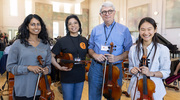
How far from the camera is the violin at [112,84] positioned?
5.42ft

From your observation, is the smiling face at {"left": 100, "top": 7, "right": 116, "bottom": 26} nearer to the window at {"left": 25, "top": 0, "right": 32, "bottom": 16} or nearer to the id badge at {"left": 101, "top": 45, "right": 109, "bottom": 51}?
the id badge at {"left": 101, "top": 45, "right": 109, "bottom": 51}

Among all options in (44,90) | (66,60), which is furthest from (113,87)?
(44,90)

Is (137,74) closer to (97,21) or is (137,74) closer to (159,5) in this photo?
(159,5)

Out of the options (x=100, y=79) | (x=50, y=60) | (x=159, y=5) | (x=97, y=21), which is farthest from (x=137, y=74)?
(x=97, y=21)

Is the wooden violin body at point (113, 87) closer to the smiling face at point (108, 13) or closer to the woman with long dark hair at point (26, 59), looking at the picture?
the smiling face at point (108, 13)

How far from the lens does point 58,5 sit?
15.3 meters

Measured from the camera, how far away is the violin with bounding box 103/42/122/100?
65.1 inches

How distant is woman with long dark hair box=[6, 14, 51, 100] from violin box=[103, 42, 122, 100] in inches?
28.1

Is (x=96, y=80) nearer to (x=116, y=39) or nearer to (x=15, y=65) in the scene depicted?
(x=116, y=39)

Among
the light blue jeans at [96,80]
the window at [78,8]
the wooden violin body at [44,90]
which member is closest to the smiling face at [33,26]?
the wooden violin body at [44,90]

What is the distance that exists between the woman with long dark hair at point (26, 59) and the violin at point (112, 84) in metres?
0.71

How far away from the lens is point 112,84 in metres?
1.66

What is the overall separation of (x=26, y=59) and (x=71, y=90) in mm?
726

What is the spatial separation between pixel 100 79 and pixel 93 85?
14cm
